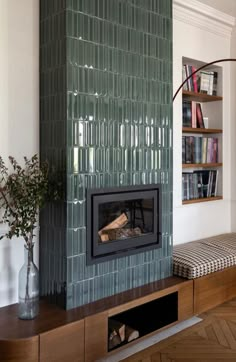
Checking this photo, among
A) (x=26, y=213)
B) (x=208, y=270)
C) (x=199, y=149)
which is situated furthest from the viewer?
(x=199, y=149)

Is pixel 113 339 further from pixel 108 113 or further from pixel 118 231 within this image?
pixel 108 113

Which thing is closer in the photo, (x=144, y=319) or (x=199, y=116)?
(x=144, y=319)

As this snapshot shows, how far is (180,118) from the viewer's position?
3.44 meters

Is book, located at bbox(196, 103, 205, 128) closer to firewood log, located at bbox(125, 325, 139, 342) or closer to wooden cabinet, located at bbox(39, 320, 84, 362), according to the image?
firewood log, located at bbox(125, 325, 139, 342)

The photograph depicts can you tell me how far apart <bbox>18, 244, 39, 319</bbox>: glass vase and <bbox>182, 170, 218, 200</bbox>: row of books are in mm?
1818

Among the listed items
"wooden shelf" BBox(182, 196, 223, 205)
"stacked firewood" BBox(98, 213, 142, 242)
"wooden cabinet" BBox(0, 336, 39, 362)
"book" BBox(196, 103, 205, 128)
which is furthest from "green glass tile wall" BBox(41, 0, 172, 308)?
"book" BBox(196, 103, 205, 128)

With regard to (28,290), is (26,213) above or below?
above

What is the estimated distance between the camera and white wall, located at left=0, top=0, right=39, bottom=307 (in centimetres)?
228

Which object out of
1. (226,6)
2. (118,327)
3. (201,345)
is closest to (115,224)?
(118,327)

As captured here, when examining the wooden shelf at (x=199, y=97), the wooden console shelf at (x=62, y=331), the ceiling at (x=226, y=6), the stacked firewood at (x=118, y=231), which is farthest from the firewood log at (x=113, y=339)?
the ceiling at (x=226, y=6)

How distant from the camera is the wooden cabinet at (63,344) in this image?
195 cm

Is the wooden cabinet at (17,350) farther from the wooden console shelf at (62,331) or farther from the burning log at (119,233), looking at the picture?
the burning log at (119,233)

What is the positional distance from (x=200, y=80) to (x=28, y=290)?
2.61 meters

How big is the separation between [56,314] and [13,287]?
359 mm
